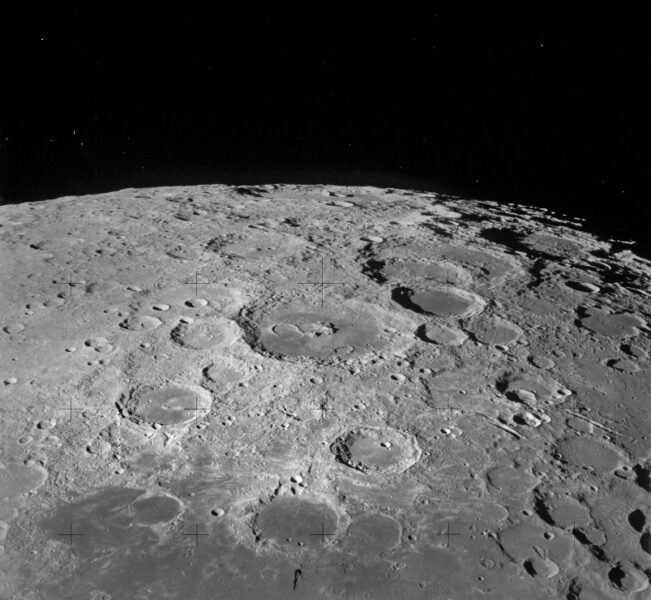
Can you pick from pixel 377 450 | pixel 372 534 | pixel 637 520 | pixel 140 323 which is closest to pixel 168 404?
pixel 140 323

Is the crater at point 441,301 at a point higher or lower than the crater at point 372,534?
lower

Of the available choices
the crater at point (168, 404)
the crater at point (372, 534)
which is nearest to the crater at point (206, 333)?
the crater at point (168, 404)

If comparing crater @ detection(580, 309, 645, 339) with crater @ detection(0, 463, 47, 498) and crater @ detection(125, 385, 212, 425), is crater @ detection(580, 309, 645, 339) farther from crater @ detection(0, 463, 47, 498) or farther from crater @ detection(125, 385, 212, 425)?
crater @ detection(0, 463, 47, 498)

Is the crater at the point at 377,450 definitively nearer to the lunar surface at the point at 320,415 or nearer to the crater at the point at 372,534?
the lunar surface at the point at 320,415

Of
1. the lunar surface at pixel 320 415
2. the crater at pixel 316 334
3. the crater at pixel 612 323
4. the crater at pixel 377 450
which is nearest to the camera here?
the lunar surface at pixel 320 415

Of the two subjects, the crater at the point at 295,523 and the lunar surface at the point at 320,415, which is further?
the crater at the point at 295,523

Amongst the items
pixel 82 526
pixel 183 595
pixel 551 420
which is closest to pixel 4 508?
pixel 82 526

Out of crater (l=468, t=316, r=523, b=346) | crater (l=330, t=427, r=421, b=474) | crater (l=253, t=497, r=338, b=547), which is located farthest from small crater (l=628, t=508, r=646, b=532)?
crater (l=468, t=316, r=523, b=346)
